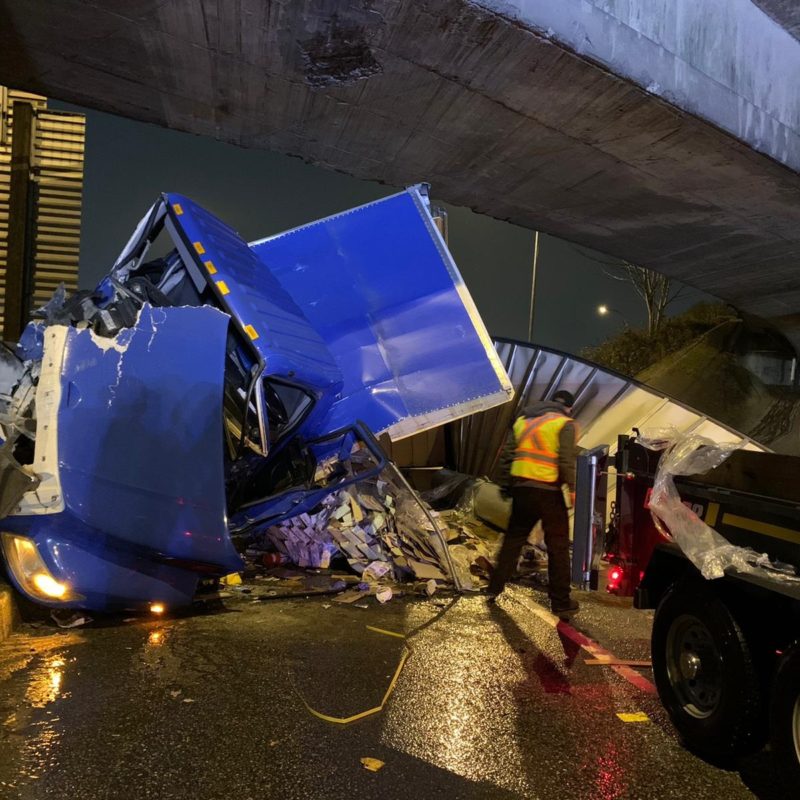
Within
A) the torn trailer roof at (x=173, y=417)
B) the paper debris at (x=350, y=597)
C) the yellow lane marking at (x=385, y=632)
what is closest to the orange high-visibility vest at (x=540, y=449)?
the torn trailer roof at (x=173, y=417)

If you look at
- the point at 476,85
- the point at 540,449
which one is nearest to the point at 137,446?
the point at 540,449

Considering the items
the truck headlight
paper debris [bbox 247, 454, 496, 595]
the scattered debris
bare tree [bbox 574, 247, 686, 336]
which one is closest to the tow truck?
paper debris [bbox 247, 454, 496, 595]

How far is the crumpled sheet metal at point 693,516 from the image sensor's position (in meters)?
2.49

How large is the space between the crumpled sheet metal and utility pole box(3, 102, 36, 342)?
9.32 m

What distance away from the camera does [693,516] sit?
2.82 m

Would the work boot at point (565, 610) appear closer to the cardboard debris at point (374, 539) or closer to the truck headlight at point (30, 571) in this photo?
the cardboard debris at point (374, 539)

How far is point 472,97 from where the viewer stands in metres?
5.93

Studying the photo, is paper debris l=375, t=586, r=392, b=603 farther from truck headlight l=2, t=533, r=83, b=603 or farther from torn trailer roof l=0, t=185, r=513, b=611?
truck headlight l=2, t=533, r=83, b=603

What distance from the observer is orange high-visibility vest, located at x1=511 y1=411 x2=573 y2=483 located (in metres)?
4.64

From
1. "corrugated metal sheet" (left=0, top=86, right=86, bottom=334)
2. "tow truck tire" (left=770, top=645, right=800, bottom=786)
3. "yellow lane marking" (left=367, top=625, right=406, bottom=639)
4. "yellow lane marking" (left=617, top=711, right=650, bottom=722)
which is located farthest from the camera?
"corrugated metal sheet" (left=0, top=86, right=86, bottom=334)

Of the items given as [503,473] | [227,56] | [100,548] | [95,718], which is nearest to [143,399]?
[100,548]

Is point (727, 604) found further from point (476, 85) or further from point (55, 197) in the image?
point (55, 197)

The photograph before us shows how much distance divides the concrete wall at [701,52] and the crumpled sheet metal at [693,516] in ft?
11.8

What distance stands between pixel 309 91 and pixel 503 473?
4143mm
